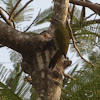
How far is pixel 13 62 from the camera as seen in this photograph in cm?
134

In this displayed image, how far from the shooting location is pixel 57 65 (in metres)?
0.84

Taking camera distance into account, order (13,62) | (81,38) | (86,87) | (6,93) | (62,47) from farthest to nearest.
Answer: (13,62), (81,38), (62,47), (86,87), (6,93)

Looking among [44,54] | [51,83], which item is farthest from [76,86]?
[44,54]

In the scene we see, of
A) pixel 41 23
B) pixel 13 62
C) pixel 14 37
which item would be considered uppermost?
pixel 14 37

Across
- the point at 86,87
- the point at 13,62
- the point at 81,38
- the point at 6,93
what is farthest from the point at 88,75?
the point at 13,62

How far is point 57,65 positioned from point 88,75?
0.19 m

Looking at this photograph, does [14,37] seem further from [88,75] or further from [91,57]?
[91,57]

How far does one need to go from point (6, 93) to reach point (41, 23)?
1.05 metres

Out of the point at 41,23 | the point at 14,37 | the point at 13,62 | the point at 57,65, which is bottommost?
the point at 13,62

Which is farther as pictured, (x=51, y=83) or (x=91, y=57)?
(x=91, y=57)

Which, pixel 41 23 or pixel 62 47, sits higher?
pixel 62 47

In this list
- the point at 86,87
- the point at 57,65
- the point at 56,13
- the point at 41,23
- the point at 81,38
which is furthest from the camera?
the point at 41,23

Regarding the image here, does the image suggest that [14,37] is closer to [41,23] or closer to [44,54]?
[44,54]

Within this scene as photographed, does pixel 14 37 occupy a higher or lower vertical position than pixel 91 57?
higher
